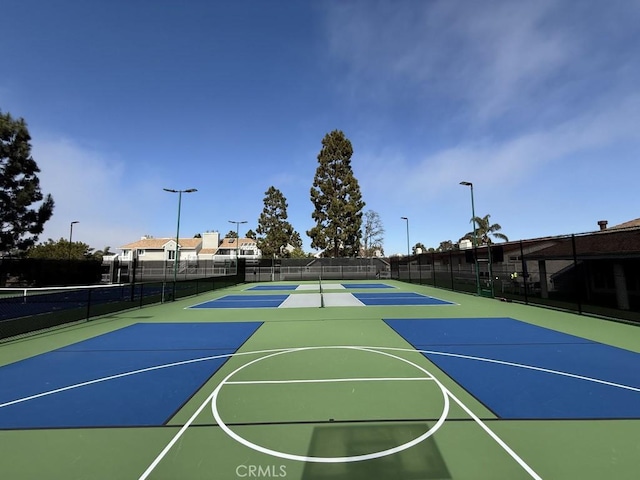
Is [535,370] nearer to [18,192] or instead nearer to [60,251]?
[18,192]

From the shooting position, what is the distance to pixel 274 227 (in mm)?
62594

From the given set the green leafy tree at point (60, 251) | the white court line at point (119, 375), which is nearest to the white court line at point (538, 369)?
the white court line at point (119, 375)

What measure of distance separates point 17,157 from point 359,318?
36.2 metres

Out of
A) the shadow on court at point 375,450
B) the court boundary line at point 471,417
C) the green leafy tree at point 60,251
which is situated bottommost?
the court boundary line at point 471,417


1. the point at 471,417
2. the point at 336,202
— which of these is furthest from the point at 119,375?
the point at 336,202

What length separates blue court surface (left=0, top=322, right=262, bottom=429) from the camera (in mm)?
4535

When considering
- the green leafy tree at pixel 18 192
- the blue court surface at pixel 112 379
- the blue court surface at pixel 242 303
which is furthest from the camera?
the green leafy tree at pixel 18 192

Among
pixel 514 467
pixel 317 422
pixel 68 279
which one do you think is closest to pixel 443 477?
pixel 514 467

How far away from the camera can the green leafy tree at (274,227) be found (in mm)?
60125

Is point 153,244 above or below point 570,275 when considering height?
above

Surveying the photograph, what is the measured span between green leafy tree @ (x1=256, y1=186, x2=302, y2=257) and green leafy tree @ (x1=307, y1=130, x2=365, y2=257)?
1348 cm

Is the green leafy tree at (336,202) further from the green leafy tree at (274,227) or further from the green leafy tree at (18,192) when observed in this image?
the green leafy tree at (18,192)

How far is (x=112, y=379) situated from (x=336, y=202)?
4263 centimetres

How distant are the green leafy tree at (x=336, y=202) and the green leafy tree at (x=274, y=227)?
531 inches
